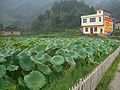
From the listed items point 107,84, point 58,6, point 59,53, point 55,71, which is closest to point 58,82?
point 55,71

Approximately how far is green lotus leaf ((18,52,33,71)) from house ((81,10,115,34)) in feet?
164

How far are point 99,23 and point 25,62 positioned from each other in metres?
51.8

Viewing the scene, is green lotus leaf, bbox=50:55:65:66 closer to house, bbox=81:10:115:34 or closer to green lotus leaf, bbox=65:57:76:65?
green lotus leaf, bbox=65:57:76:65

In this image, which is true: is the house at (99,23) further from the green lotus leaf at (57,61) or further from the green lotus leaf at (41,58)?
the green lotus leaf at (41,58)

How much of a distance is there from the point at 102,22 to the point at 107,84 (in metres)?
48.9

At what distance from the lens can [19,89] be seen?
504 centimetres

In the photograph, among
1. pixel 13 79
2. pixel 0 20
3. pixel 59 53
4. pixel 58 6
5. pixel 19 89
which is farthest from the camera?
pixel 0 20

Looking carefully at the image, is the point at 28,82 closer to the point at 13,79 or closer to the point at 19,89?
the point at 19,89

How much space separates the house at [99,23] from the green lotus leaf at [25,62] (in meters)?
49.9

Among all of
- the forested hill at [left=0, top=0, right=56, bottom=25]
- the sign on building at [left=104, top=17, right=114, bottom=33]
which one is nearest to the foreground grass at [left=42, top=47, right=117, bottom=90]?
the sign on building at [left=104, top=17, right=114, bottom=33]

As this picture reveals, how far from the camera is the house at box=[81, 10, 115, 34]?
55.5 m

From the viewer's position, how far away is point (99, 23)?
2218 inches

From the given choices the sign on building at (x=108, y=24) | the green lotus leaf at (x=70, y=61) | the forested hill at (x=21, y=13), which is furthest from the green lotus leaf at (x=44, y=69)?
the forested hill at (x=21, y=13)

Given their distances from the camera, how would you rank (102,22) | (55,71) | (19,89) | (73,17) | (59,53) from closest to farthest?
Answer: (19,89) → (55,71) → (59,53) → (102,22) → (73,17)
